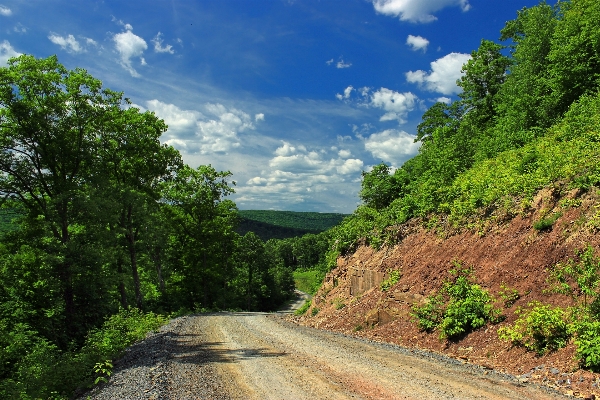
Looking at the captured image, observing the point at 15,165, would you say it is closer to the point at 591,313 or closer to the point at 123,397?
the point at 123,397

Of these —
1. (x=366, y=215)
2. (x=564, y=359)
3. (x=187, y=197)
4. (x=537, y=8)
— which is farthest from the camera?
(x=187, y=197)

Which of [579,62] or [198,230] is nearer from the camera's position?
[579,62]

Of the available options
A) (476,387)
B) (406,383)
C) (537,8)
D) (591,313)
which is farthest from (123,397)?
(537,8)

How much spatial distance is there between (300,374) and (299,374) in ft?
0.07

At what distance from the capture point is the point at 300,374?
8094 millimetres

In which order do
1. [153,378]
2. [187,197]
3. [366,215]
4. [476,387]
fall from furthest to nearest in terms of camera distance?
1. [187,197]
2. [366,215]
3. [153,378]
4. [476,387]

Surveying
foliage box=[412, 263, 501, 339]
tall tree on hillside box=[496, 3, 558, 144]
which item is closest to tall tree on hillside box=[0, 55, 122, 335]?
foliage box=[412, 263, 501, 339]

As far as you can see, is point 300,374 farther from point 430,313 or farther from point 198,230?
point 198,230

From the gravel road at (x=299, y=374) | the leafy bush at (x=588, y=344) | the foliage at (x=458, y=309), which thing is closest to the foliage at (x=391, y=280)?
the foliage at (x=458, y=309)

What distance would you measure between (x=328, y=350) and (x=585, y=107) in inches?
608

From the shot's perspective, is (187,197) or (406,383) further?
(187,197)

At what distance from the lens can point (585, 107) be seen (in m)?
16.2

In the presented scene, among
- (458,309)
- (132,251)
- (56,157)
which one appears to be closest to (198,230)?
(132,251)

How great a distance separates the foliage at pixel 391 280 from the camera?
15.0 metres
